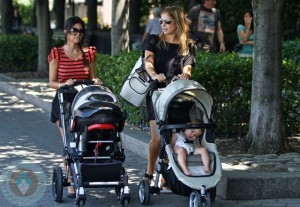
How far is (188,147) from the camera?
24.5 ft

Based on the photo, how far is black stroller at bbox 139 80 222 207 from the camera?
718 cm

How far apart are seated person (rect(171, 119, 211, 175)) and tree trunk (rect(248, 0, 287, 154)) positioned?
199 cm

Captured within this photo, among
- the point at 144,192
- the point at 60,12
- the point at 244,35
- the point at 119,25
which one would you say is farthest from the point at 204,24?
the point at 60,12

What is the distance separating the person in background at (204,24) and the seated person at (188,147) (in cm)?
763

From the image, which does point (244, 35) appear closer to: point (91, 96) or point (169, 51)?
point (169, 51)

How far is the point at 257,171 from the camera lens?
856 cm

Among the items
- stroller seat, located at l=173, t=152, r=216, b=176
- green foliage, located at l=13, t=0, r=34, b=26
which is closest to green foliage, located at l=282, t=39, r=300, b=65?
stroller seat, located at l=173, t=152, r=216, b=176

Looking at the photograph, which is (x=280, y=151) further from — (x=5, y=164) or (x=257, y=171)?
(x=5, y=164)

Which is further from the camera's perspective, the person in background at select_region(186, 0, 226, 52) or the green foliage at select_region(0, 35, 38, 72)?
the green foliage at select_region(0, 35, 38, 72)

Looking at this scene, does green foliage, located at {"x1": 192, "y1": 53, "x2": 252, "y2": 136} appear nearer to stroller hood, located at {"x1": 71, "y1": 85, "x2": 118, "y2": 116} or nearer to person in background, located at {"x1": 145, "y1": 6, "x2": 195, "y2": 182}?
person in background, located at {"x1": 145, "y1": 6, "x2": 195, "y2": 182}

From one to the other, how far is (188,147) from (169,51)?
111cm

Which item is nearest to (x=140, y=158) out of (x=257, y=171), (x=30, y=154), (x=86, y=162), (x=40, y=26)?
(x=30, y=154)

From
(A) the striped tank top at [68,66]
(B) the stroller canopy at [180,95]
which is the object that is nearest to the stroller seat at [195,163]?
(B) the stroller canopy at [180,95]

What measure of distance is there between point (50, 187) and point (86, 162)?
4.24ft
